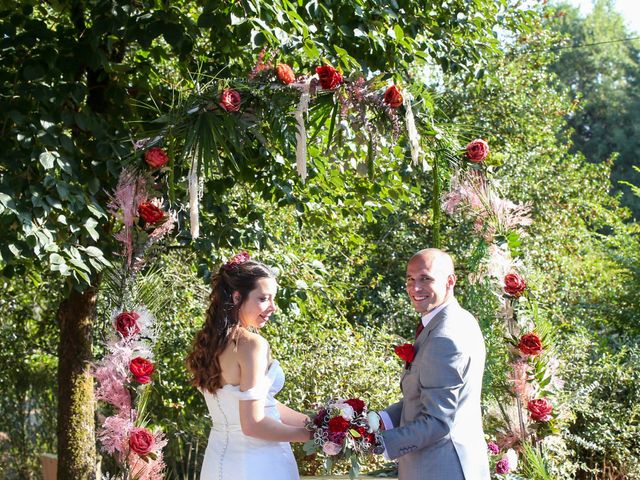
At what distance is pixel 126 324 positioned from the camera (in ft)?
14.7

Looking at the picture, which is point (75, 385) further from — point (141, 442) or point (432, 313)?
point (432, 313)

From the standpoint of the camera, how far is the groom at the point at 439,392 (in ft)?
11.2

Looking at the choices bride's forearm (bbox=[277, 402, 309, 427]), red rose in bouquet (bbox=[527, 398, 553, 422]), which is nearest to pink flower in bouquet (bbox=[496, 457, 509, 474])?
red rose in bouquet (bbox=[527, 398, 553, 422])

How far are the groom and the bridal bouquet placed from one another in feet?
0.29

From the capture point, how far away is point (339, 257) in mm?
10203

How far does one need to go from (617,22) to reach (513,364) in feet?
101

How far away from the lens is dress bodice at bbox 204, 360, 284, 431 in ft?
12.3

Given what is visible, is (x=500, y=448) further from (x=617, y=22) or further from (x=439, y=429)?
(x=617, y=22)

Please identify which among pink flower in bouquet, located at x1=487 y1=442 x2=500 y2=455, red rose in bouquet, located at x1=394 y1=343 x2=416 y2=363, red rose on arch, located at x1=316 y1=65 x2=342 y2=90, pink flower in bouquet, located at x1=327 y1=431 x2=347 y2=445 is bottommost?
pink flower in bouquet, located at x1=487 y1=442 x2=500 y2=455

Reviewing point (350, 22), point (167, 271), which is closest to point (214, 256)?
point (167, 271)

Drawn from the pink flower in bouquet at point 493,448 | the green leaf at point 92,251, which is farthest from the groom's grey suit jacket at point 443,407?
the green leaf at point 92,251

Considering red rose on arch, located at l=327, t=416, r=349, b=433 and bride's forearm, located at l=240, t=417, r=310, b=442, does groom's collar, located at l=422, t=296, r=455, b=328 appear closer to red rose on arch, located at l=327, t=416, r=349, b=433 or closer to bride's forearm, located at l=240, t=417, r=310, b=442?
red rose on arch, located at l=327, t=416, r=349, b=433

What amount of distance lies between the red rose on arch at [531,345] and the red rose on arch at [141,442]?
2.16 metres

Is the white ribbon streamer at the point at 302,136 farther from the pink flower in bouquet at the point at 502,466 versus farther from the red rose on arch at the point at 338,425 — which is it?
the pink flower in bouquet at the point at 502,466
